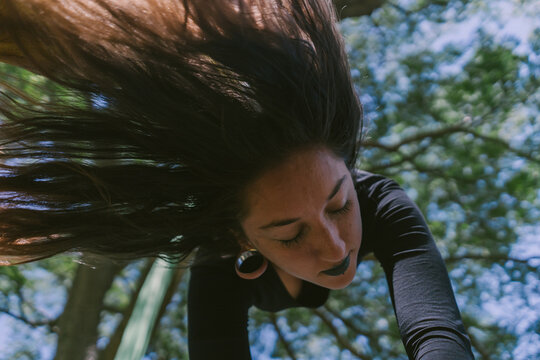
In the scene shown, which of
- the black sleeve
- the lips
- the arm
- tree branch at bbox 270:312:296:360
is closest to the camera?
the black sleeve

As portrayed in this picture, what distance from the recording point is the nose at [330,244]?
1.28 m

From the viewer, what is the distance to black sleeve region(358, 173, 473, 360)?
1.23 m

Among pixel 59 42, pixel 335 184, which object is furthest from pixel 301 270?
pixel 59 42

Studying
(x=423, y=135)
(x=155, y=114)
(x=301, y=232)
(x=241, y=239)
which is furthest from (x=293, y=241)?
(x=423, y=135)

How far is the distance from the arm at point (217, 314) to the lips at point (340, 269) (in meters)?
0.39

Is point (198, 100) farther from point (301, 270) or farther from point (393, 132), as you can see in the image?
point (393, 132)

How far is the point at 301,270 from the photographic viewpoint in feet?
4.47

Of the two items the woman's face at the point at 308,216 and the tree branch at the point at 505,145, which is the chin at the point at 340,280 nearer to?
the woman's face at the point at 308,216

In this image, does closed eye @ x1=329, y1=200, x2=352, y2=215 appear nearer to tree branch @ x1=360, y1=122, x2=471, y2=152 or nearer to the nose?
the nose

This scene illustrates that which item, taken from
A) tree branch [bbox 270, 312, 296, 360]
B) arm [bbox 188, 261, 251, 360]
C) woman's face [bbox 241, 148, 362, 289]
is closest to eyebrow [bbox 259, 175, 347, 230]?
woman's face [bbox 241, 148, 362, 289]

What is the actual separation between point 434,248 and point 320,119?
0.43 meters

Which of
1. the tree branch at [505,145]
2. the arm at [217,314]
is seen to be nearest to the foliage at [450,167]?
the tree branch at [505,145]

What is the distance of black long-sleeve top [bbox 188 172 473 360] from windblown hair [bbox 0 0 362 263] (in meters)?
0.22

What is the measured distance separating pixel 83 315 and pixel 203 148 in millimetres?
1617
